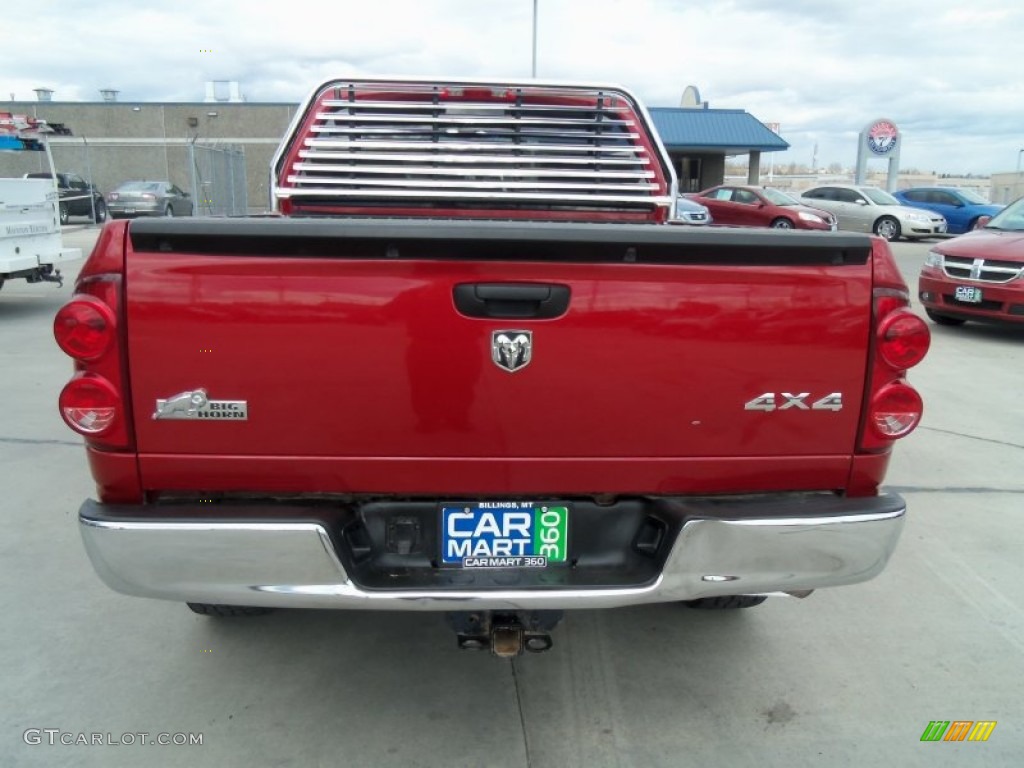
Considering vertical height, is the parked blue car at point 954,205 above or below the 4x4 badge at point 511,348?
below

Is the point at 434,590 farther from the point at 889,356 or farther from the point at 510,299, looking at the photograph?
the point at 889,356

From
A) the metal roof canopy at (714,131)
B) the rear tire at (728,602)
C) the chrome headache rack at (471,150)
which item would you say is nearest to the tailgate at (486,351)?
the rear tire at (728,602)

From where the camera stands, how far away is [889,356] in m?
2.26

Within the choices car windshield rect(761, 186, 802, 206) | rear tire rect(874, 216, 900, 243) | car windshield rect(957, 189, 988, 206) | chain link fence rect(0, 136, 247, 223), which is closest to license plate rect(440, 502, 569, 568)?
car windshield rect(761, 186, 802, 206)

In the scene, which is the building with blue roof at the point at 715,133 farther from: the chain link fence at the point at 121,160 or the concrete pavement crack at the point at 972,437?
the concrete pavement crack at the point at 972,437

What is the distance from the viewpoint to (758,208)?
20.8m

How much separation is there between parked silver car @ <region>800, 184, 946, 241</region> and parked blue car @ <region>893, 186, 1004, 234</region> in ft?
4.62

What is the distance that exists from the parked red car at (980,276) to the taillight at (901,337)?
775 centimetres

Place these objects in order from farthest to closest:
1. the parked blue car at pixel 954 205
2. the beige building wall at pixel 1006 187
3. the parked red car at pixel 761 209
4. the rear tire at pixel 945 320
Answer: the beige building wall at pixel 1006 187 → the parked blue car at pixel 954 205 → the parked red car at pixel 761 209 → the rear tire at pixel 945 320

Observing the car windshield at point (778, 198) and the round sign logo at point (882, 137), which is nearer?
the car windshield at point (778, 198)

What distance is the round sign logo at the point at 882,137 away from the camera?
29.0 meters

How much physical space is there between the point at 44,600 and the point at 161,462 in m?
1.72

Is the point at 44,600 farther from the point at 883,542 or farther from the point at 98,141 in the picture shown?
the point at 98,141

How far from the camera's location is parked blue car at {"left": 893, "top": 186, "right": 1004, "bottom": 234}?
78.1 ft
